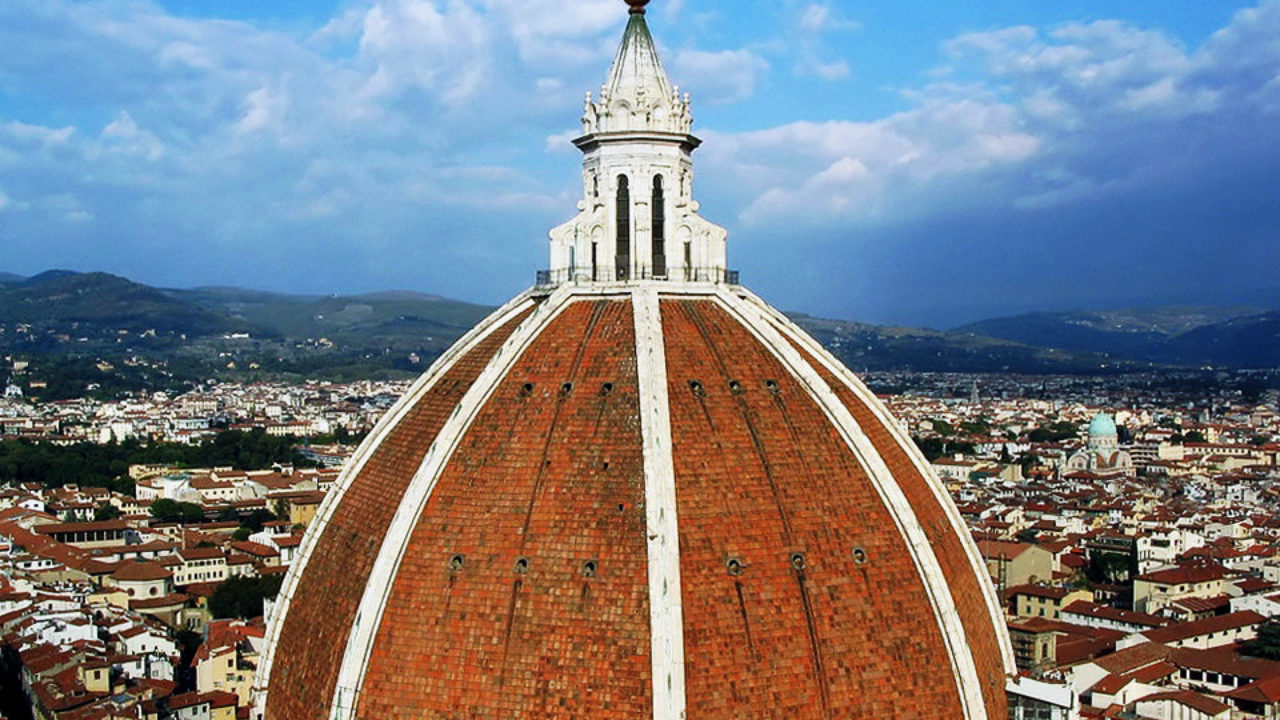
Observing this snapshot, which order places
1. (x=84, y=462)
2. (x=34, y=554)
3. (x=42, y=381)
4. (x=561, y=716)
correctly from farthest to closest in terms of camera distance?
(x=42, y=381) → (x=84, y=462) → (x=34, y=554) → (x=561, y=716)

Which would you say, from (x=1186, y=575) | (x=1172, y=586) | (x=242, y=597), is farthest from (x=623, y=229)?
(x=1186, y=575)

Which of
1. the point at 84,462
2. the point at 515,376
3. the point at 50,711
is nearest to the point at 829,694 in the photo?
the point at 515,376

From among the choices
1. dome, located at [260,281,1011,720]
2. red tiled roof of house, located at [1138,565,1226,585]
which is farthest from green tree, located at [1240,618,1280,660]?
dome, located at [260,281,1011,720]

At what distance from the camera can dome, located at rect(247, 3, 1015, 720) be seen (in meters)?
12.9

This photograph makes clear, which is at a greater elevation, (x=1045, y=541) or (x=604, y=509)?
(x=604, y=509)

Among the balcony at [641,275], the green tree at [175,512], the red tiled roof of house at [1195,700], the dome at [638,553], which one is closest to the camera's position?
the dome at [638,553]

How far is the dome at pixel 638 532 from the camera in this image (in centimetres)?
1289

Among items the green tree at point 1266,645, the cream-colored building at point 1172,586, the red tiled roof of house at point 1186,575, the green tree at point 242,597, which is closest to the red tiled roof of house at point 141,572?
the green tree at point 242,597

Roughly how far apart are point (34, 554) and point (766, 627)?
60.8 meters

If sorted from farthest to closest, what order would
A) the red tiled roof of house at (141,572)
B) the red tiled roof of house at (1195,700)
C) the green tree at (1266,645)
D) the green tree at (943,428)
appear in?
the green tree at (943,428), the red tiled roof of house at (141,572), the green tree at (1266,645), the red tiled roof of house at (1195,700)

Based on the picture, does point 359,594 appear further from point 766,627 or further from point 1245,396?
point 1245,396

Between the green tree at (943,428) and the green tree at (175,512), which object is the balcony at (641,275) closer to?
the green tree at (175,512)

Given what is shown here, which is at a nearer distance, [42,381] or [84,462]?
[84,462]

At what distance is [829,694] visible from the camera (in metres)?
13.0
